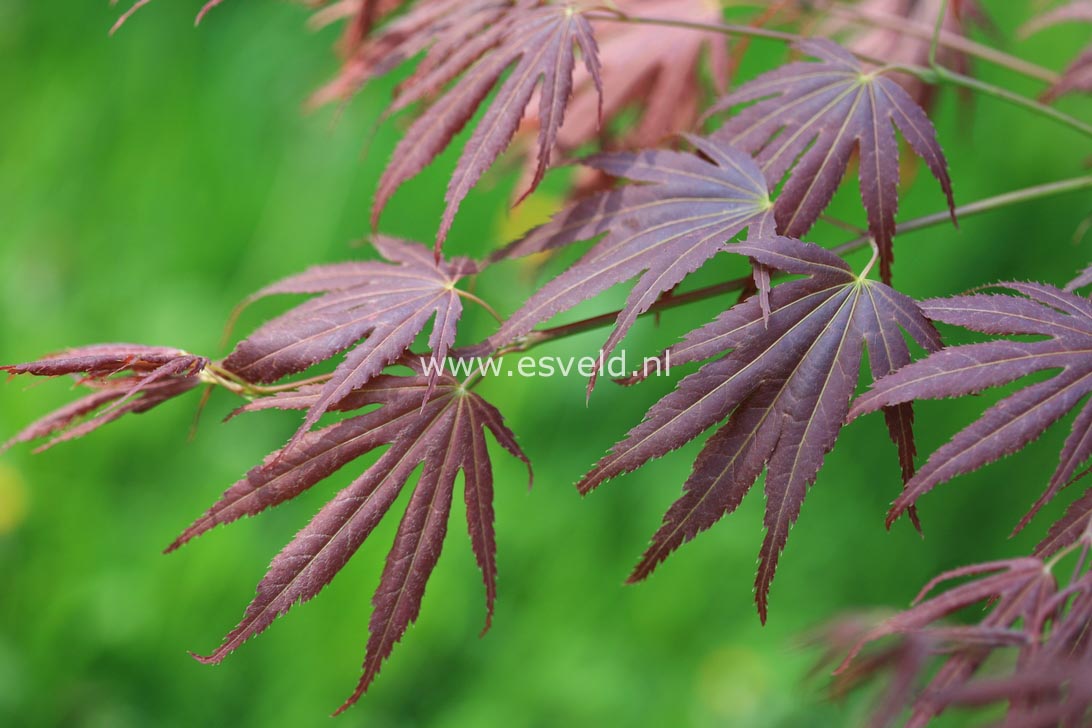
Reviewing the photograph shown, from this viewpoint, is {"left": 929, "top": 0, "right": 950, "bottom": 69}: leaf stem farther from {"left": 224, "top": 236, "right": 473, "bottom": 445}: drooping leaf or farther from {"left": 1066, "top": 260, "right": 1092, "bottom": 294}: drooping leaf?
{"left": 224, "top": 236, "right": 473, "bottom": 445}: drooping leaf

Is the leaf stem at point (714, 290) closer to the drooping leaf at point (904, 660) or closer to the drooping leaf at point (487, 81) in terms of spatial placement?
the drooping leaf at point (487, 81)

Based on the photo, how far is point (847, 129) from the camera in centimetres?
72

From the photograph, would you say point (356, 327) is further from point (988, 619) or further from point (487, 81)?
point (988, 619)

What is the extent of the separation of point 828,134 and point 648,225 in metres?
0.15

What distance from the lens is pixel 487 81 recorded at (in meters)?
0.77

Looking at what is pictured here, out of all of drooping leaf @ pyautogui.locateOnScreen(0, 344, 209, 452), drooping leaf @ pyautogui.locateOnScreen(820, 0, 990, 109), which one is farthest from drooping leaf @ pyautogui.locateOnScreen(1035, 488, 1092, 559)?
drooping leaf @ pyautogui.locateOnScreen(820, 0, 990, 109)

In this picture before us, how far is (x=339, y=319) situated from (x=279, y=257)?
135 cm

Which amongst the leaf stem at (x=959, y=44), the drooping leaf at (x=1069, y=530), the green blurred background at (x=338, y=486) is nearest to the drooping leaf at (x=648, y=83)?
the leaf stem at (x=959, y=44)

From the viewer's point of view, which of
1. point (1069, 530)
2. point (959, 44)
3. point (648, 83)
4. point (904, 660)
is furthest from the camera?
point (648, 83)

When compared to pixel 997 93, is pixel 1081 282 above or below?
below

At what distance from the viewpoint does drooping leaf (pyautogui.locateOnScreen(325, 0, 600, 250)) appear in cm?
71

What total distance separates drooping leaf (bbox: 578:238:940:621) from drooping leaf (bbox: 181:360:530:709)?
0.34 ft

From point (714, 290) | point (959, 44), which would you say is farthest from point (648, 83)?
point (714, 290)

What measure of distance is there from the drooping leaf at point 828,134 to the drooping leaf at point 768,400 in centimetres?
7
